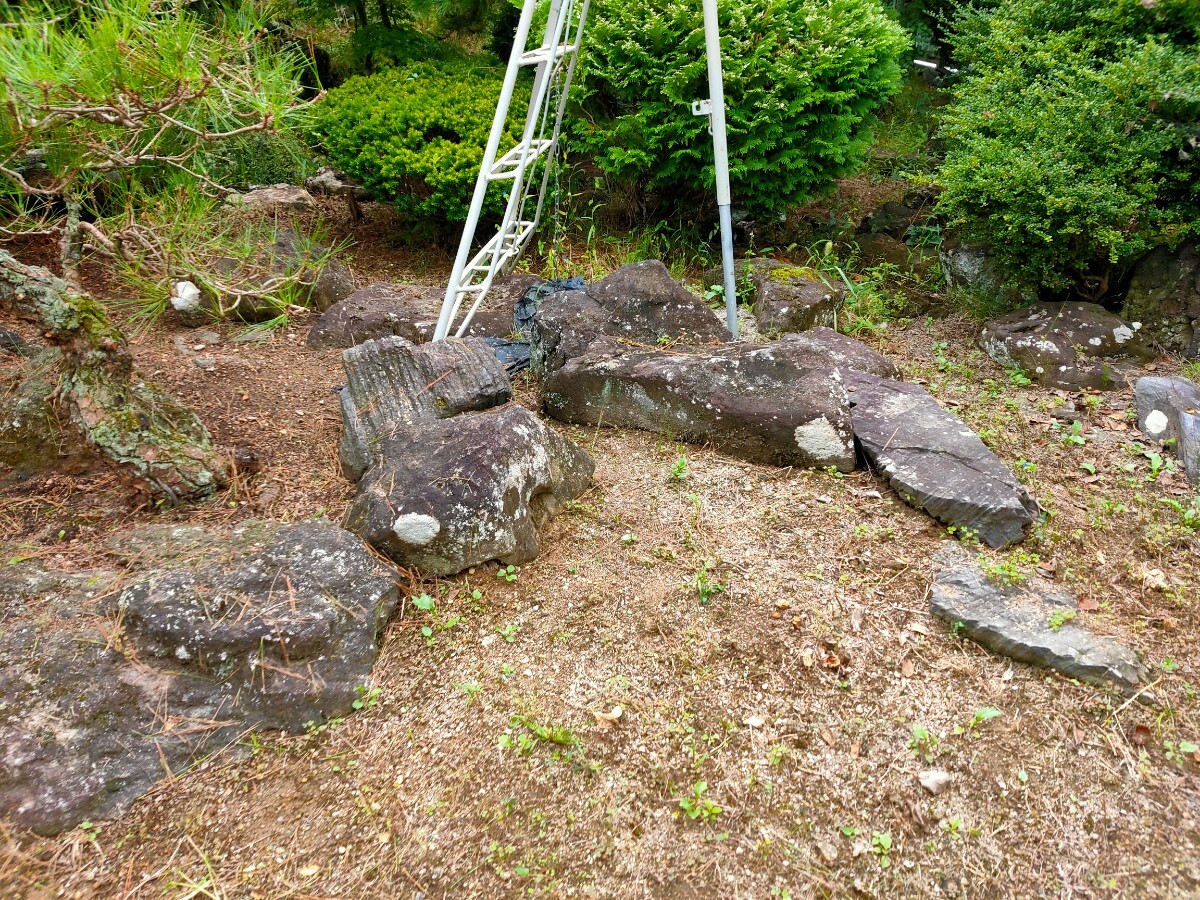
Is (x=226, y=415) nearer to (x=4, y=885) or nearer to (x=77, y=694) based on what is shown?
(x=77, y=694)

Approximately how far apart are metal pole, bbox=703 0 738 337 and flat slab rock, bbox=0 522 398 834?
222cm

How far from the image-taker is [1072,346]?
3.49m

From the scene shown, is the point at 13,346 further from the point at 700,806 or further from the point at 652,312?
the point at 700,806

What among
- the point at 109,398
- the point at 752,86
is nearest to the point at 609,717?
the point at 109,398

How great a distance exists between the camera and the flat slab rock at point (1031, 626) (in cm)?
199

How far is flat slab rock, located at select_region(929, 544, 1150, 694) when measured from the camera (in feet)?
6.54

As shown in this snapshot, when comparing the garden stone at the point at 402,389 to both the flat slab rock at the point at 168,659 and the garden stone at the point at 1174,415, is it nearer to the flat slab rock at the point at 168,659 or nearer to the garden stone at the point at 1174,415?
the flat slab rock at the point at 168,659

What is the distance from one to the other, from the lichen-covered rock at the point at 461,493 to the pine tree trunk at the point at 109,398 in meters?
0.63

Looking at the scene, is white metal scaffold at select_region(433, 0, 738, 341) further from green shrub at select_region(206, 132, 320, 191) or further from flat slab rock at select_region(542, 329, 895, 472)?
green shrub at select_region(206, 132, 320, 191)

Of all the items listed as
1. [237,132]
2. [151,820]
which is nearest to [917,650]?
[151,820]

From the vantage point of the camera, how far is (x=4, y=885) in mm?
1557

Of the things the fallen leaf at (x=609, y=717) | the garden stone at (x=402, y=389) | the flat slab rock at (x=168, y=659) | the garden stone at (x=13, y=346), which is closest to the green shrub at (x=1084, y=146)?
the garden stone at (x=402, y=389)

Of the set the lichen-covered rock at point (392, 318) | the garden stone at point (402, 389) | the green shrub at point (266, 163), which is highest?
the green shrub at point (266, 163)

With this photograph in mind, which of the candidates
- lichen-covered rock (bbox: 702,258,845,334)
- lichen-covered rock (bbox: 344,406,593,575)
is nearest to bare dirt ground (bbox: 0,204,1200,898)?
lichen-covered rock (bbox: 344,406,593,575)
